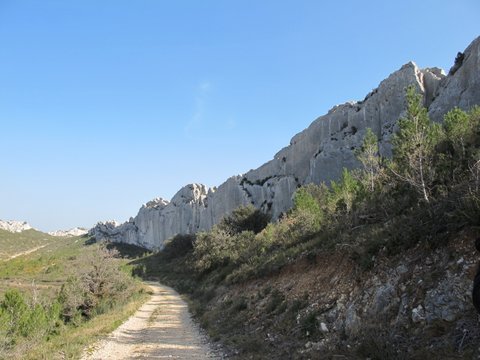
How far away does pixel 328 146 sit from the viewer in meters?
54.5

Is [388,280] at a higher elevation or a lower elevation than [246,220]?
lower

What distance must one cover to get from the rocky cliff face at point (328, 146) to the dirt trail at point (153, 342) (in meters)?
30.9

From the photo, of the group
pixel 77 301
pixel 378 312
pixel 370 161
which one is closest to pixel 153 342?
pixel 378 312

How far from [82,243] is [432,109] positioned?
135 meters

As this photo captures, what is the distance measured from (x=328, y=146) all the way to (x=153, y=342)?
4499cm

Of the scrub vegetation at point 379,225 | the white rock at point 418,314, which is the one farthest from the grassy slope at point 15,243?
the white rock at point 418,314

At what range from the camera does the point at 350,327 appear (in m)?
8.61

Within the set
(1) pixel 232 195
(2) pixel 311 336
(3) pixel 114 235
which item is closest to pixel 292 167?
(1) pixel 232 195

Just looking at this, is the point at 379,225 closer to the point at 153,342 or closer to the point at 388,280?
the point at 388,280

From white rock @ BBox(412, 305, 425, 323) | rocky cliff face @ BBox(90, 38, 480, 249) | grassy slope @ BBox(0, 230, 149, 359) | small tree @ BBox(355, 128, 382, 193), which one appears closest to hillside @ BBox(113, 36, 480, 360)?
white rock @ BBox(412, 305, 425, 323)

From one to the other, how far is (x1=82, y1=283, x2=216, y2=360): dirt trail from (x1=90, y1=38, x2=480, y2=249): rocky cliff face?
3086cm

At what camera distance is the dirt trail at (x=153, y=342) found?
12008 mm

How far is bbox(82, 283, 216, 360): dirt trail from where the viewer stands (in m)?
12.0

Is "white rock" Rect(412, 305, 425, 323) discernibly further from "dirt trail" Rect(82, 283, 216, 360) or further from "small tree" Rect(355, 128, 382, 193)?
"small tree" Rect(355, 128, 382, 193)
